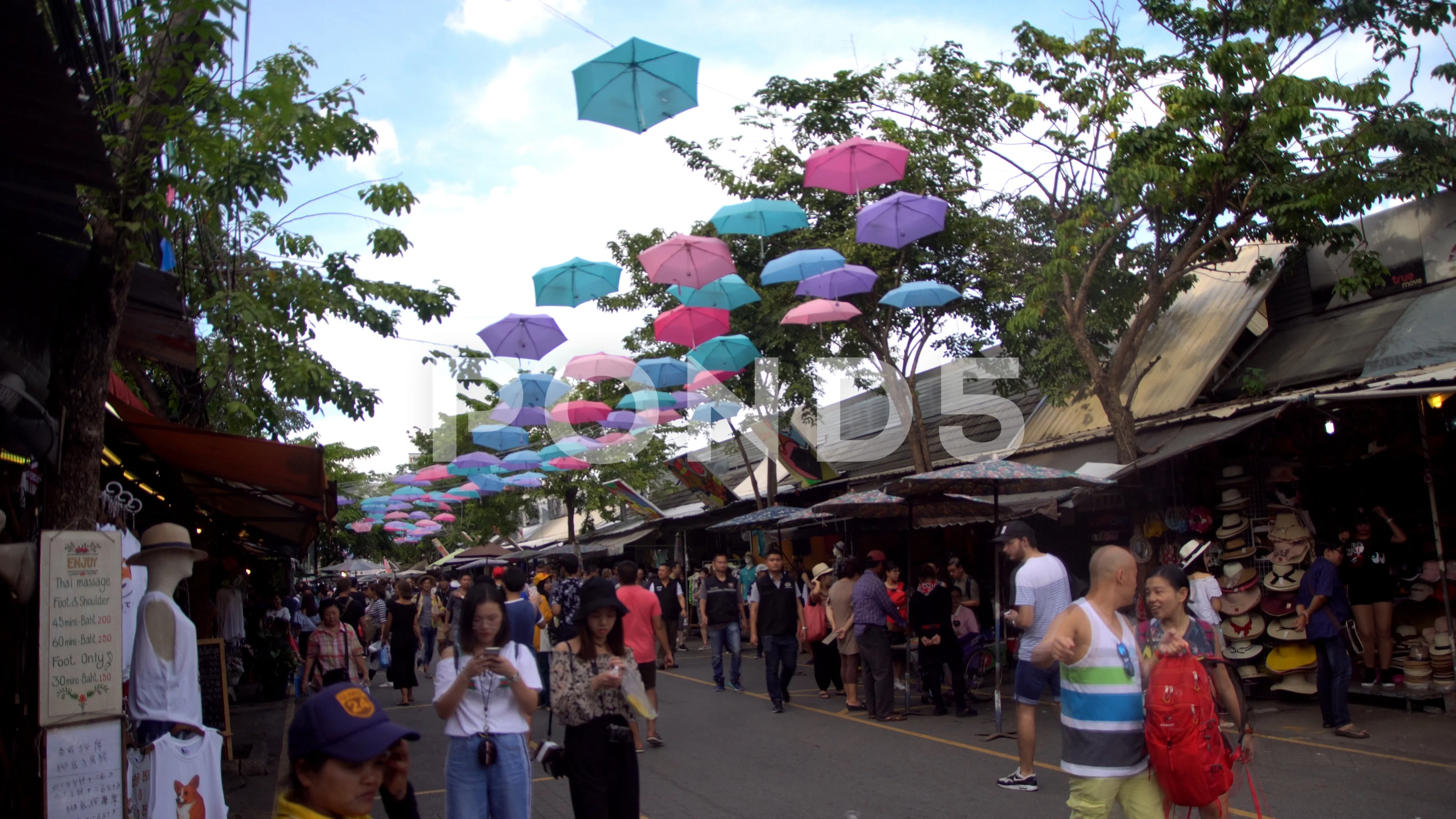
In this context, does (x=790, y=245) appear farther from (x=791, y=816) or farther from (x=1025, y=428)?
(x=791, y=816)

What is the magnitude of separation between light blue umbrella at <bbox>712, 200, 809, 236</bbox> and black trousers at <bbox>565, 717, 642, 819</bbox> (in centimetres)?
936

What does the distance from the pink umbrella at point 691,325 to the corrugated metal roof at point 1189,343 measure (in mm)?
5076

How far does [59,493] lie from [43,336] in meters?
1.78

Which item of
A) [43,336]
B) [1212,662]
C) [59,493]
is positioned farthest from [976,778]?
[43,336]

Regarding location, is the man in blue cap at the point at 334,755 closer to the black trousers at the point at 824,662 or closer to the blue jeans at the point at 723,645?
the black trousers at the point at 824,662

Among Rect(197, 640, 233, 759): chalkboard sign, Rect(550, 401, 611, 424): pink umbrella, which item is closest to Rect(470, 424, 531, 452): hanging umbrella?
Rect(550, 401, 611, 424): pink umbrella

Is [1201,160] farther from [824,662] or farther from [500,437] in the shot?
[500,437]

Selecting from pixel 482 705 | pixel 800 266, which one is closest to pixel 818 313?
pixel 800 266

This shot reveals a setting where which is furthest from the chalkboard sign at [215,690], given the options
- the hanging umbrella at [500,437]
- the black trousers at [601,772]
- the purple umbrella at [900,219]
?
the hanging umbrella at [500,437]

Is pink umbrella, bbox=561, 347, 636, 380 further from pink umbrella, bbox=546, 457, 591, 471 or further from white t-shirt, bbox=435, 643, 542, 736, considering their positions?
white t-shirt, bbox=435, 643, 542, 736

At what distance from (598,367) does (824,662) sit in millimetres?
6586

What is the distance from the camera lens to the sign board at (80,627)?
4.68 m

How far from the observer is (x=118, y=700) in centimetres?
489

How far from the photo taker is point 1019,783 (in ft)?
24.8
